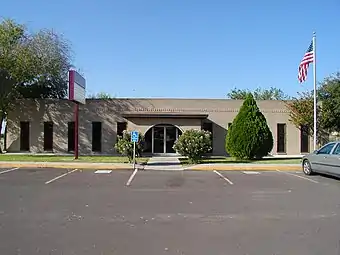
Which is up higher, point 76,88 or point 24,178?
point 76,88

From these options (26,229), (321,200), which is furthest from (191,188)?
(26,229)

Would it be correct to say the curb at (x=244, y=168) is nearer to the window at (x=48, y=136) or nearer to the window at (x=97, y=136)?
the window at (x=97, y=136)

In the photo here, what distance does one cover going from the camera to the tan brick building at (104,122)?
33.2 m

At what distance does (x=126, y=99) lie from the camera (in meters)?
33.7

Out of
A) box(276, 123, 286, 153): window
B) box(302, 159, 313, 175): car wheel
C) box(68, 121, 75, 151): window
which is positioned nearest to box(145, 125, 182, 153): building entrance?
box(68, 121, 75, 151): window

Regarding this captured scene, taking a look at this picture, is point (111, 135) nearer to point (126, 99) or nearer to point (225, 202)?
point (126, 99)

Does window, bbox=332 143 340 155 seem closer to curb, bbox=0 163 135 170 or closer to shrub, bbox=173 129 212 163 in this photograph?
shrub, bbox=173 129 212 163

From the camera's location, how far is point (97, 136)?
33438 millimetres

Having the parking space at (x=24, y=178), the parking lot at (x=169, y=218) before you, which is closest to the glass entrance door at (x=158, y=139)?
the parking space at (x=24, y=178)

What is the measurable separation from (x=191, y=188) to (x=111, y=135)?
2023 cm

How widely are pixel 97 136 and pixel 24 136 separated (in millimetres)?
5709

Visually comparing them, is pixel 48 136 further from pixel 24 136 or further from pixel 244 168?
pixel 244 168

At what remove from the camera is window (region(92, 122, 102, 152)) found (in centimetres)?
3334

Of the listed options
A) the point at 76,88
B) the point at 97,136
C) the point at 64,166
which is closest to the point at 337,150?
the point at 64,166
